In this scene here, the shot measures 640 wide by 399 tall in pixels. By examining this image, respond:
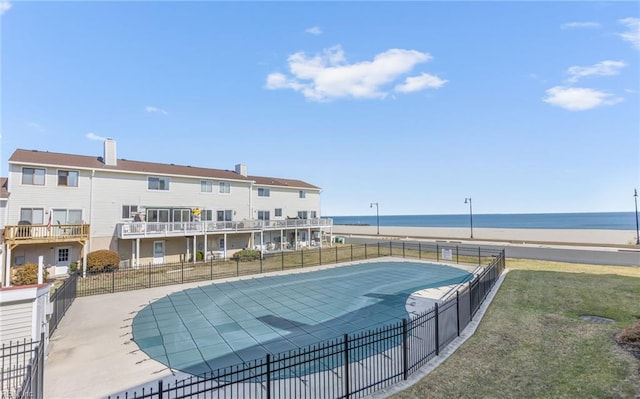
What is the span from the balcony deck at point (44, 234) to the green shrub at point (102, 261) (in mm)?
1344

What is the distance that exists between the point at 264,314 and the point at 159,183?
1923 cm

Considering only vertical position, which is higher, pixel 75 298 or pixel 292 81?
pixel 292 81

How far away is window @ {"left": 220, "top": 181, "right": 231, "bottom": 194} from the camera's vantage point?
30.4m

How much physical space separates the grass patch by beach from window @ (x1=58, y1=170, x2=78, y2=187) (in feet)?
84.3

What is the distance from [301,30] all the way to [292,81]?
6.28 m

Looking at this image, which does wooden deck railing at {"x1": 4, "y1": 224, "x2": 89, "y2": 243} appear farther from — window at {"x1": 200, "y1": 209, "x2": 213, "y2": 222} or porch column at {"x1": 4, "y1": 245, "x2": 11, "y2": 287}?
window at {"x1": 200, "y1": 209, "x2": 213, "y2": 222}

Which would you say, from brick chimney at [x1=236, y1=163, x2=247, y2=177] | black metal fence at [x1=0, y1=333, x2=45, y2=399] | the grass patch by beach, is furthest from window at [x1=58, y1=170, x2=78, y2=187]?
the grass patch by beach

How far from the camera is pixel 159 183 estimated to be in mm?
26484

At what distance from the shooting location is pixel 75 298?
14977mm

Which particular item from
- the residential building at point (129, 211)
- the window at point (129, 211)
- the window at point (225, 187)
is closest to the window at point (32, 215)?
the residential building at point (129, 211)

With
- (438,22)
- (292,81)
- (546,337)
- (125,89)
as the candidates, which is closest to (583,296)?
(546,337)

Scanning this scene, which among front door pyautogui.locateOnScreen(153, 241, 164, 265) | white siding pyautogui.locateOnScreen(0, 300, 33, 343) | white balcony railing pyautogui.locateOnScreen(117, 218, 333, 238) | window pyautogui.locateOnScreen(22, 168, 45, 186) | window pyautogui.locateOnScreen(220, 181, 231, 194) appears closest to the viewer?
white siding pyautogui.locateOnScreen(0, 300, 33, 343)

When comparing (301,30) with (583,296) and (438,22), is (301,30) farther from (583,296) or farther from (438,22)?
(583,296)

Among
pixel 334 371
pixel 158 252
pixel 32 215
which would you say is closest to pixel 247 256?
pixel 158 252
